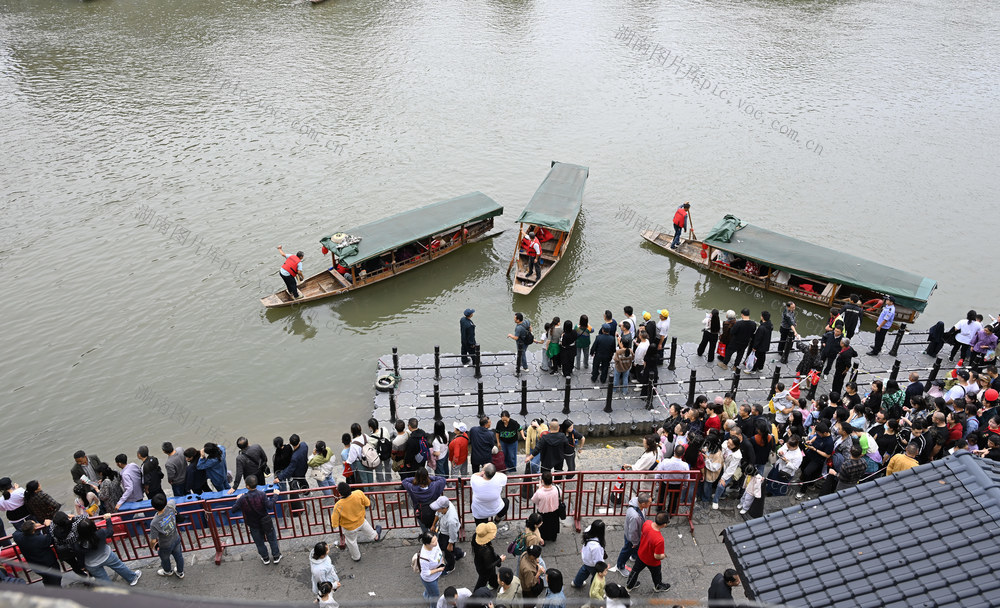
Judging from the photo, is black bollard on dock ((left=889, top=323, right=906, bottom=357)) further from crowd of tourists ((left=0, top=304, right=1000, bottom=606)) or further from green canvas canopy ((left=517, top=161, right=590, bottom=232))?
green canvas canopy ((left=517, top=161, right=590, bottom=232))

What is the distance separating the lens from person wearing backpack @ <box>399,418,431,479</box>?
1092 cm

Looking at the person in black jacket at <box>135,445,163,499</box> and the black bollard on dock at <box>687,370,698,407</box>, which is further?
the black bollard on dock at <box>687,370,698,407</box>

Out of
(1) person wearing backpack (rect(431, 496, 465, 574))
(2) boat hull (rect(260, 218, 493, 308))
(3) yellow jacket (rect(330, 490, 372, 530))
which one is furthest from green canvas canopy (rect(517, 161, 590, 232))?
(3) yellow jacket (rect(330, 490, 372, 530))

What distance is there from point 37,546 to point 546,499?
23.7ft

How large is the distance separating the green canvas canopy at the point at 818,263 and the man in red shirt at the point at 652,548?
1229cm

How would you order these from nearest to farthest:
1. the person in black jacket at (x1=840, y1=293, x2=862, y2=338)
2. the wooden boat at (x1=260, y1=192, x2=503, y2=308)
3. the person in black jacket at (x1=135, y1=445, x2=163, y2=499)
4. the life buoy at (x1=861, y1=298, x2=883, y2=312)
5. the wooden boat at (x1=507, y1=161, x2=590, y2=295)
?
the person in black jacket at (x1=135, y1=445, x2=163, y2=499)
the person in black jacket at (x1=840, y1=293, x2=862, y2=338)
the life buoy at (x1=861, y1=298, x2=883, y2=312)
the wooden boat at (x1=260, y1=192, x2=503, y2=308)
the wooden boat at (x1=507, y1=161, x2=590, y2=295)

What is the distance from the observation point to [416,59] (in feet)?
128

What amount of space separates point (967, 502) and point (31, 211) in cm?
2736

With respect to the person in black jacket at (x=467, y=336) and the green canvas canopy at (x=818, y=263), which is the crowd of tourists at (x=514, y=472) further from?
the green canvas canopy at (x=818, y=263)

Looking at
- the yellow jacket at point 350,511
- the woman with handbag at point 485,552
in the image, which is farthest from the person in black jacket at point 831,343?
the yellow jacket at point 350,511

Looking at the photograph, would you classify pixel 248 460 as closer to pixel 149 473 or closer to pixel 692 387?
pixel 149 473

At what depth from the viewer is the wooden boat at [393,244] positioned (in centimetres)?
1919

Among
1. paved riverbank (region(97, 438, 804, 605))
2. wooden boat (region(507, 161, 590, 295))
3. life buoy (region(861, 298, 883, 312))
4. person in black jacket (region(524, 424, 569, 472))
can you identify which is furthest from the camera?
wooden boat (region(507, 161, 590, 295))

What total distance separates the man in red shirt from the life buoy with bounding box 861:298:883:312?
12750 millimetres
